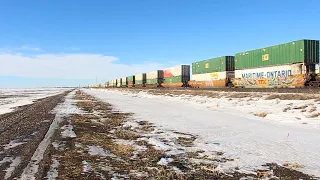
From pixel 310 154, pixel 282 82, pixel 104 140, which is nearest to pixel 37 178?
pixel 104 140

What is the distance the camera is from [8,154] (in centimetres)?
641

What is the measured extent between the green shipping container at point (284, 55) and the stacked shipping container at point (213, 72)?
4746 millimetres

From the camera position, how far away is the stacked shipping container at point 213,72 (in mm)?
41875

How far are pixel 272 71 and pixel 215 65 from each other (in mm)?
13659

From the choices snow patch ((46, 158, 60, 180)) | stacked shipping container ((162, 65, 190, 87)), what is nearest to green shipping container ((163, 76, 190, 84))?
stacked shipping container ((162, 65, 190, 87))

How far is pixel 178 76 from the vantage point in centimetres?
5916

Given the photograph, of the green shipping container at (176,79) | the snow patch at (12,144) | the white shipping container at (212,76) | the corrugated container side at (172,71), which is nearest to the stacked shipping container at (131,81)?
the corrugated container side at (172,71)

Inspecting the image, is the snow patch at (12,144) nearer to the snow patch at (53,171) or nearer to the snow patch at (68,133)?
the snow patch at (68,133)

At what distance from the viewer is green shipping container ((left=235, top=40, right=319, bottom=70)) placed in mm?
27103

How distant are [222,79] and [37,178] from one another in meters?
39.0

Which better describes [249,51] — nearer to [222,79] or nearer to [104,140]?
[222,79]

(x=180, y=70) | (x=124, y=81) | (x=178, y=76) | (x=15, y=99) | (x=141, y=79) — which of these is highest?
(x=180, y=70)

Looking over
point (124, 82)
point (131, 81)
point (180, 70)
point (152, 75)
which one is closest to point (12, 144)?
point (180, 70)

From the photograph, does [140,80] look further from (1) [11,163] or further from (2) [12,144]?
(1) [11,163]
